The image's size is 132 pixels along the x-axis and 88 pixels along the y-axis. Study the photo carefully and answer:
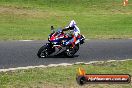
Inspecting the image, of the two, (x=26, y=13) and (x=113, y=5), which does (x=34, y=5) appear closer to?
(x=26, y=13)

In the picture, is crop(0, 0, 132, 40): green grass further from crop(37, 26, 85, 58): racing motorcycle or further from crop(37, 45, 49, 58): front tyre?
crop(37, 45, 49, 58): front tyre

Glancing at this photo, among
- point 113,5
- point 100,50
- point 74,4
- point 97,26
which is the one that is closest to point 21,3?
point 74,4

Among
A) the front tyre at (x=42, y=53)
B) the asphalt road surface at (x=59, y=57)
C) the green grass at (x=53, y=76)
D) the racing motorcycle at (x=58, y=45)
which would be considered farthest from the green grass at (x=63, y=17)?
the green grass at (x=53, y=76)

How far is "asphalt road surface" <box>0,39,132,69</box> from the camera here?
13.7 metres

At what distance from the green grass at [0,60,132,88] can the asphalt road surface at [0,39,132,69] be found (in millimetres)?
1271

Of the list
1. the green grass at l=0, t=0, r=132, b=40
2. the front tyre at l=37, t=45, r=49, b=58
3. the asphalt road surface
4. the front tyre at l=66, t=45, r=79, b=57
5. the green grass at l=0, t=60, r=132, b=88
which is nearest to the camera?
the green grass at l=0, t=60, r=132, b=88

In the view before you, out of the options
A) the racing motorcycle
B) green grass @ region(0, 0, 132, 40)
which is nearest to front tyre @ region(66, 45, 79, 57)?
the racing motorcycle

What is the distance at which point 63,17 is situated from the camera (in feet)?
105

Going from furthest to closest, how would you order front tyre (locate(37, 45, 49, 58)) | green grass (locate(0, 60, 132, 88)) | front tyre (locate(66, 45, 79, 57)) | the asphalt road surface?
front tyre (locate(66, 45, 79, 57))
front tyre (locate(37, 45, 49, 58))
the asphalt road surface
green grass (locate(0, 60, 132, 88))

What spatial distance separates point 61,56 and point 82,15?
18.6 metres

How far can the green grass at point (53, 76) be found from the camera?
9984 millimetres

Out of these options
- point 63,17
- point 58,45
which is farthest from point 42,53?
point 63,17

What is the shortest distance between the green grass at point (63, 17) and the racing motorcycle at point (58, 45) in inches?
191

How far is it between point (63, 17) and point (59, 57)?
17135 mm
